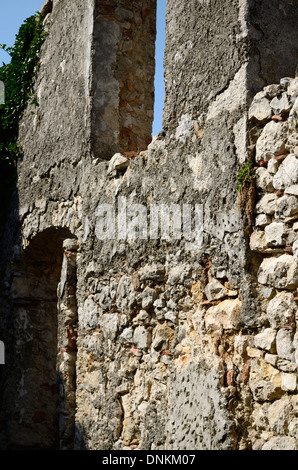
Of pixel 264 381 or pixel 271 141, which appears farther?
pixel 271 141

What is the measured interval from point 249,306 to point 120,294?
1.28 m

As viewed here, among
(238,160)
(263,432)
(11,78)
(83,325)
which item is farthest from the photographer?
(11,78)

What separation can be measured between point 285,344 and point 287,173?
75 centimetres

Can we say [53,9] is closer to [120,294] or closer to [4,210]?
[4,210]

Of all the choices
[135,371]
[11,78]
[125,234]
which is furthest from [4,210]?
[135,371]

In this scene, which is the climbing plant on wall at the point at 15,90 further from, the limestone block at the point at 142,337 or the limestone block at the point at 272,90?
the limestone block at the point at 272,90

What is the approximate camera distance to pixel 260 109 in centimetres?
291

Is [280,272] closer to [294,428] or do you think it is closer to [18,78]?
[294,428]

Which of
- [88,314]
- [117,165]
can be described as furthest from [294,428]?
[117,165]

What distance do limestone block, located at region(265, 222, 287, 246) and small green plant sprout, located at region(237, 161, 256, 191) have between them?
257mm

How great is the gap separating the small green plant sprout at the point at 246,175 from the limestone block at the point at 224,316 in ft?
1.83

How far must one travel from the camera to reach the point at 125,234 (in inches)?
155

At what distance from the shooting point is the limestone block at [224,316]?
9.54 ft

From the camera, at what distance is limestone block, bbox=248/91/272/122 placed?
288cm
